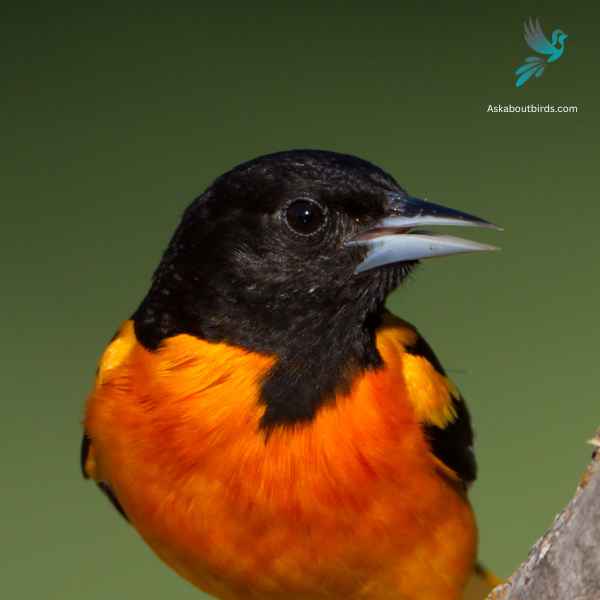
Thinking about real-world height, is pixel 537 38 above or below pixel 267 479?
above

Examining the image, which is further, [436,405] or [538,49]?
[538,49]

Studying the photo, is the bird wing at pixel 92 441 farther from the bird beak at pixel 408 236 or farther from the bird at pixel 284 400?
the bird beak at pixel 408 236

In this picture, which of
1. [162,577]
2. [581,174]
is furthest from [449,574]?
[581,174]

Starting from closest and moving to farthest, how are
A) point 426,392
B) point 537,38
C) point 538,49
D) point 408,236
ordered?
point 408,236 → point 426,392 → point 537,38 → point 538,49

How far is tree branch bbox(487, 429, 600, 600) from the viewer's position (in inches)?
100

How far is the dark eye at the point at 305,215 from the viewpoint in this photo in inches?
147

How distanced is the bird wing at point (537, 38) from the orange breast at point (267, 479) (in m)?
3.68

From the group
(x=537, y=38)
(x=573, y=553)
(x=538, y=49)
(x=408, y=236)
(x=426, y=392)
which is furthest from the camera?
(x=538, y=49)

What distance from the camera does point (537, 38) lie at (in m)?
7.16

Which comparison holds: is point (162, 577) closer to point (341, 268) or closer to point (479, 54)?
point (341, 268)

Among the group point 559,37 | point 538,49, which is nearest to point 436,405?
point 559,37

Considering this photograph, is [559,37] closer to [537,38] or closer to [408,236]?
[537,38]

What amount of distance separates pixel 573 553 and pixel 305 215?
1.44m

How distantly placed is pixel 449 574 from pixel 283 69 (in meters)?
4.35
